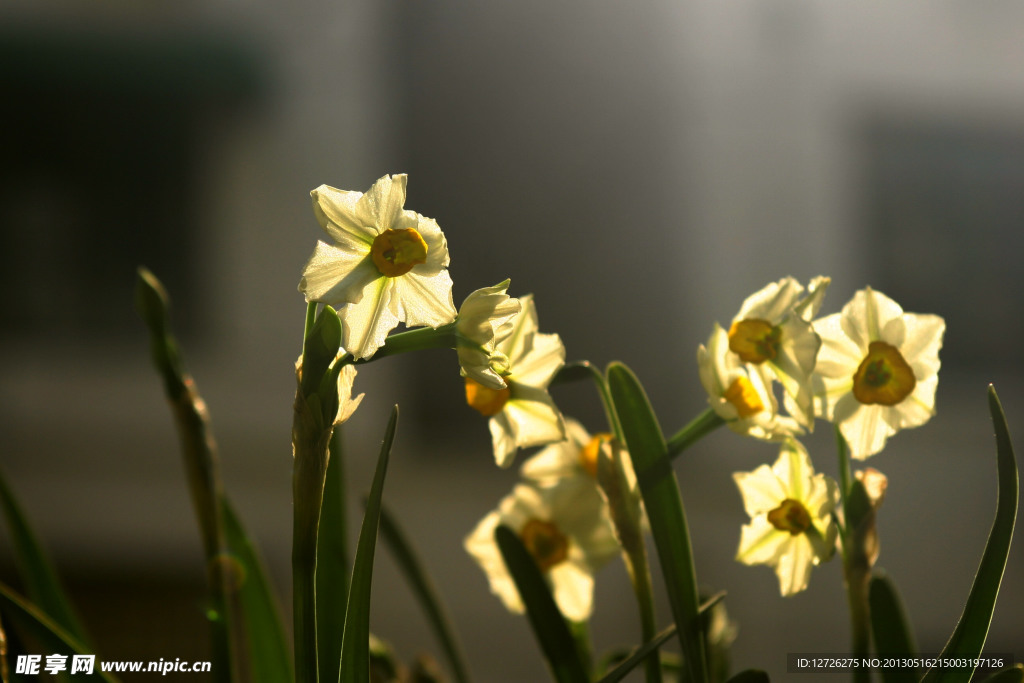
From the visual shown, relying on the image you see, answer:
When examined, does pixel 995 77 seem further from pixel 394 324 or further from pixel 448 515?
pixel 394 324

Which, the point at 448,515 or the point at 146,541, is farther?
the point at 448,515

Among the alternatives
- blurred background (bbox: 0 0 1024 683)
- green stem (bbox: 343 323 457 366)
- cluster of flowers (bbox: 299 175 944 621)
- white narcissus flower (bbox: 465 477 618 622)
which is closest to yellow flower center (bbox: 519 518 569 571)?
white narcissus flower (bbox: 465 477 618 622)

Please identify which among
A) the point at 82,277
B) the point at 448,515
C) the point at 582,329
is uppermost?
the point at 82,277

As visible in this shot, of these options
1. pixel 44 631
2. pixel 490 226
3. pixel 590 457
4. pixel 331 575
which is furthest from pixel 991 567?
pixel 490 226

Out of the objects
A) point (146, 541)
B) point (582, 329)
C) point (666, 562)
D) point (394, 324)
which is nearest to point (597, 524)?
point (666, 562)

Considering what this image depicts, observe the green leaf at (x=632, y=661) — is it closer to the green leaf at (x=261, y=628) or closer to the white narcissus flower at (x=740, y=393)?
the white narcissus flower at (x=740, y=393)

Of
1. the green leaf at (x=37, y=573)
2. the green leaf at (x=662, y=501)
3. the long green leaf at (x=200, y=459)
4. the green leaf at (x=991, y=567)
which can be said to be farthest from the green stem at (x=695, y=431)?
the green leaf at (x=37, y=573)

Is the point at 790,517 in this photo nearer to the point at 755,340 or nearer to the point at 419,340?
the point at 755,340
